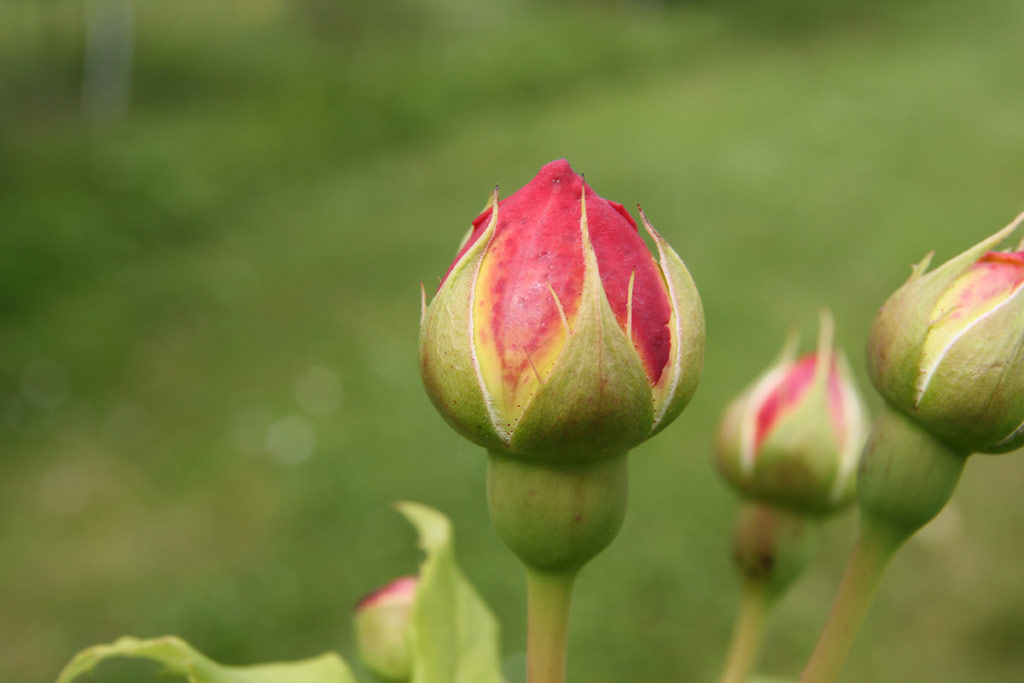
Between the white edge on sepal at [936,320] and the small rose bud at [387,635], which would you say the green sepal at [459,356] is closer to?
the white edge on sepal at [936,320]

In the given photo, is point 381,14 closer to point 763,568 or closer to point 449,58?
point 449,58

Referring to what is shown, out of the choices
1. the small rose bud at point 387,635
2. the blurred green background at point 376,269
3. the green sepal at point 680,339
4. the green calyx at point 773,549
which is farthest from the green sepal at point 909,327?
the blurred green background at point 376,269

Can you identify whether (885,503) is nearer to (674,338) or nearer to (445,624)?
(674,338)

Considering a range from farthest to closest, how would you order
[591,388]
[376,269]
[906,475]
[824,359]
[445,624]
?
[376,269] < [824,359] < [445,624] < [906,475] < [591,388]

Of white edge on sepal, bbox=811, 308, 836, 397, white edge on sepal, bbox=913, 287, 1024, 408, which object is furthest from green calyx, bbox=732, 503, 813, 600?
white edge on sepal, bbox=913, 287, 1024, 408

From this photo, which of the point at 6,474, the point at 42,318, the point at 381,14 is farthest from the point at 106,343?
the point at 381,14

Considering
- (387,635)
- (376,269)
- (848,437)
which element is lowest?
(376,269)

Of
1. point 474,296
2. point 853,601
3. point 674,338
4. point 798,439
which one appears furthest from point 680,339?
point 798,439

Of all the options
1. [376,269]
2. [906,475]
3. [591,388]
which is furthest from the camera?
[376,269]

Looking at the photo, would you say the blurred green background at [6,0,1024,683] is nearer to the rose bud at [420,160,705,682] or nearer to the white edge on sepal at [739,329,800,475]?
the white edge on sepal at [739,329,800,475]
